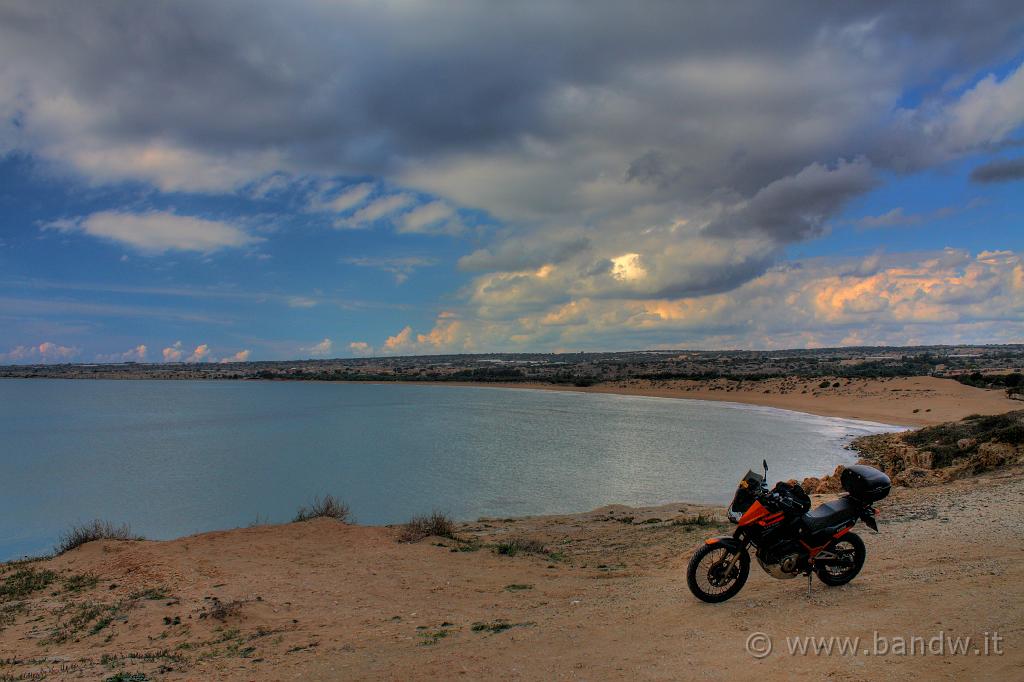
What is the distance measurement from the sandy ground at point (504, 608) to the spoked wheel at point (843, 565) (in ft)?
0.62

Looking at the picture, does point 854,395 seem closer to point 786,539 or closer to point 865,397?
point 865,397

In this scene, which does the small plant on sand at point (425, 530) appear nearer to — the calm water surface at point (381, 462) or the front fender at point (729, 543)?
the calm water surface at point (381, 462)

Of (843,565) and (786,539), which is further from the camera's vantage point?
(843,565)

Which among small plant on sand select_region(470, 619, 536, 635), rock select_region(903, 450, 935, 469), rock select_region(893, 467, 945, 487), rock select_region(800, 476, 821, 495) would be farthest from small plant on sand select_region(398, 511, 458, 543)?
rock select_region(903, 450, 935, 469)

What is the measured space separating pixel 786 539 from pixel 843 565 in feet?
2.77

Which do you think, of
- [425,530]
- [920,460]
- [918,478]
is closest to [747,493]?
[425,530]

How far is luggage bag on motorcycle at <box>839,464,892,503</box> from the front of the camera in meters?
7.19

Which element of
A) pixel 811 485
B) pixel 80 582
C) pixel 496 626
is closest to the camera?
pixel 496 626

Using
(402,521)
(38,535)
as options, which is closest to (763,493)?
(402,521)

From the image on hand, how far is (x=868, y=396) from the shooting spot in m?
58.3

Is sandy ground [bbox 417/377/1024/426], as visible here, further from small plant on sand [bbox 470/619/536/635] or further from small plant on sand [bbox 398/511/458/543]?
small plant on sand [bbox 470/619/536/635]

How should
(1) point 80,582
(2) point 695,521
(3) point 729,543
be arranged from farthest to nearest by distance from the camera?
(2) point 695,521 → (1) point 80,582 → (3) point 729,543

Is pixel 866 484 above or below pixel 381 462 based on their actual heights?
above

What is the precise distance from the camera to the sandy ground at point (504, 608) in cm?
573
